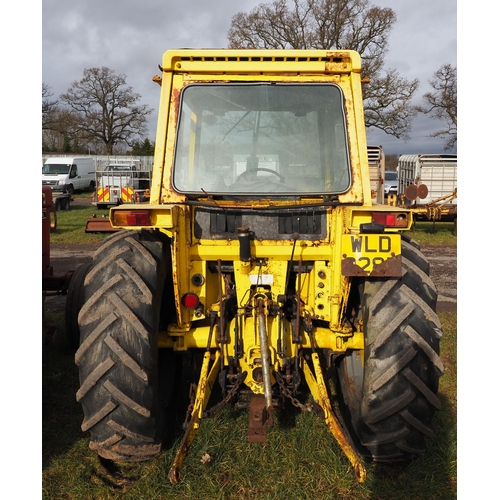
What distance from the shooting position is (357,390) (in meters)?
3.49

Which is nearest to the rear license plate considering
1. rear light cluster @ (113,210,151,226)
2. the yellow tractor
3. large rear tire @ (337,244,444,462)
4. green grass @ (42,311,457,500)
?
the yellow tractor

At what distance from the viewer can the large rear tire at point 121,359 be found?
276 centimetres

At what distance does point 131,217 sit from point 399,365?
5.94 feet

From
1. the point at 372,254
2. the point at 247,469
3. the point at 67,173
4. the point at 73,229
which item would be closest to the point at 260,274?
the point at 372,254

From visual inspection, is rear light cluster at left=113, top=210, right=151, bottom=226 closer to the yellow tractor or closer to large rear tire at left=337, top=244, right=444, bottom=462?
the yellow tractor

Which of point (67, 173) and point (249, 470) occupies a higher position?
point (67, 173)

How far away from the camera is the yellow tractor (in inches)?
110

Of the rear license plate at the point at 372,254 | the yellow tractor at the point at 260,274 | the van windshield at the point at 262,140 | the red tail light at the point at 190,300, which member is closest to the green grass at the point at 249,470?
the yellow tractor at the point at 260,274

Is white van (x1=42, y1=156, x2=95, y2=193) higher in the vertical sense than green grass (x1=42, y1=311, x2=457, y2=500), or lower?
higher

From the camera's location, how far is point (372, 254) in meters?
2.78

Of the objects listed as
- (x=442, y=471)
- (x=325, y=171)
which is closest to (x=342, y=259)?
(x=325, y=171)

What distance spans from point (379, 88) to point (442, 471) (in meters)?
21.4

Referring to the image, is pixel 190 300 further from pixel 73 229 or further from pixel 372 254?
pixel 73 229

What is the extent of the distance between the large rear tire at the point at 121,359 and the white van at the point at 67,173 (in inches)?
922
